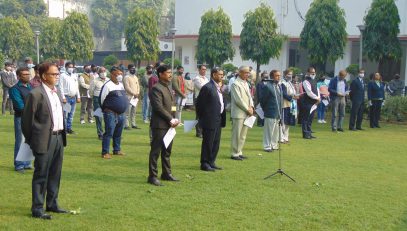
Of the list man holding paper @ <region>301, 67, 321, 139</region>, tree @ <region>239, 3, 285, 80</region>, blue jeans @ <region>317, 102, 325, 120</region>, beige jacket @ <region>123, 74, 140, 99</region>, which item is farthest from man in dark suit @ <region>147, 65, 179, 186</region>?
tree @ <region>239, 3, 285, 80</region>

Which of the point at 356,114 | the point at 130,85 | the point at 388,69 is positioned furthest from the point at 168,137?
the point at 388,69

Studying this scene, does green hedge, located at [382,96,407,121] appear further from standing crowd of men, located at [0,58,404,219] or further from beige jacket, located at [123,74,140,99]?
beige jacket, located at [123,74,140,99]

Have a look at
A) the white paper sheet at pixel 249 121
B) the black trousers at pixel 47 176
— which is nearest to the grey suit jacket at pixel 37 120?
the black trousers at pixel 47 176

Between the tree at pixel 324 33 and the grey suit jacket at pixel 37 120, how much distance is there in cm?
2173

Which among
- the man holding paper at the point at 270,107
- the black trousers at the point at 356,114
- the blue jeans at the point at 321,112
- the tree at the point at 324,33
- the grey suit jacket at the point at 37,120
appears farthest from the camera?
the tree at the point at 324,33

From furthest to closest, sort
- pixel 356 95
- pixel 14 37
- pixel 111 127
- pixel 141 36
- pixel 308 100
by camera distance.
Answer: pixel 14 37
pixel 141 36
pixel 356 95
pixel 308 100
pixel 111 127

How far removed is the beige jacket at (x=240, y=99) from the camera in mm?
10797

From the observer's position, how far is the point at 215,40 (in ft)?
107

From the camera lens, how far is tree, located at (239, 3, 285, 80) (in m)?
30.0

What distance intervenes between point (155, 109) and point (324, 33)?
19.5 meters

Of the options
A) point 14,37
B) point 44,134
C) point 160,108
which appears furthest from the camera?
point 14,37

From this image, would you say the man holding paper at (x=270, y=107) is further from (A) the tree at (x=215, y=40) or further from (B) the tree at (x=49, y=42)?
(B) the tree at (x=49, y=42)

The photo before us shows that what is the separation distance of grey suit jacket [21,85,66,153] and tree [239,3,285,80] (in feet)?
79.5

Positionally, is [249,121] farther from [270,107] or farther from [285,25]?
[285,25]
